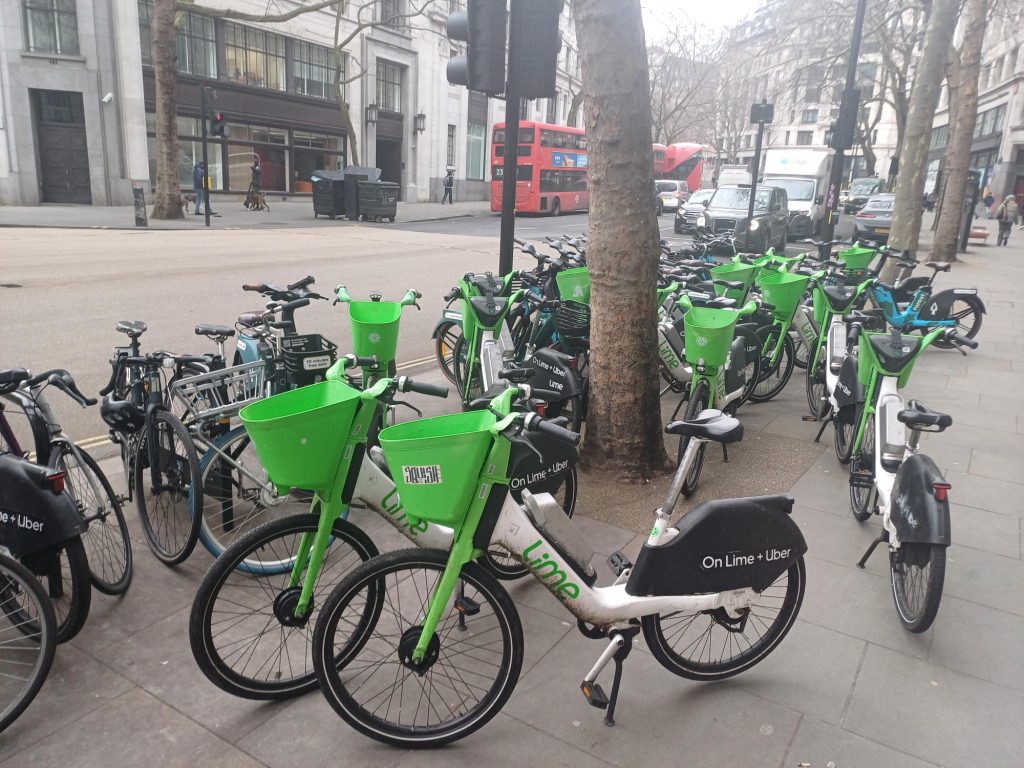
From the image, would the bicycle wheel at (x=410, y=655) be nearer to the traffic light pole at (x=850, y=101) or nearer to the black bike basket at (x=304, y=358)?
the black bike basket at (x=304, y=358)

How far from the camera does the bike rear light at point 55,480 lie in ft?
8.69

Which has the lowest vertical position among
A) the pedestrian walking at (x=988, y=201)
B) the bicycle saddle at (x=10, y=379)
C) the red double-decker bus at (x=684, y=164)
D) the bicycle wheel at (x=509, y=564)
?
the bicycle wheel at (x=509, y=564)

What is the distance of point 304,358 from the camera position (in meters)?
4.20

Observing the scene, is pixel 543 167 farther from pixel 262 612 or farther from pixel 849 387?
pixel 262 612

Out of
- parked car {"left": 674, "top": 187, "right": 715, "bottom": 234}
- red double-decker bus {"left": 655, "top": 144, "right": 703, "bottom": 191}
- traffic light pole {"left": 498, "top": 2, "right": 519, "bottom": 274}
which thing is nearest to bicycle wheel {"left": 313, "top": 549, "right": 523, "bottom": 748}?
traffic light pole {"left": 498, "top": 2, "right": 519, "bottom": 274}

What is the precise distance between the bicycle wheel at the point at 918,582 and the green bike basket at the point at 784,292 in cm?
345

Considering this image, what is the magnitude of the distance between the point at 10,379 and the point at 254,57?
3021cm

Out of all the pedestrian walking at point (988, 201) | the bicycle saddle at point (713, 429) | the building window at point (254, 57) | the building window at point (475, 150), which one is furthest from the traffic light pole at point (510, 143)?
the pedestrian walking at point (988, 201)

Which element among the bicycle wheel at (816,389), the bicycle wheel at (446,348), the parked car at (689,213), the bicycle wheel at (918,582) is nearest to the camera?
the bicycle wheel at (918,582)

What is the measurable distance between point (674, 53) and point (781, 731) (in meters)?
48.2

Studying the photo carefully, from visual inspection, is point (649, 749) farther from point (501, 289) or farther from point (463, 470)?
point (501, 289)

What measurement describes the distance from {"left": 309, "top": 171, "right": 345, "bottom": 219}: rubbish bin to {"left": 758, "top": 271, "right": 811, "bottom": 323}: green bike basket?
68.1 ft

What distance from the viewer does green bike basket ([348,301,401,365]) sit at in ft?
15.5

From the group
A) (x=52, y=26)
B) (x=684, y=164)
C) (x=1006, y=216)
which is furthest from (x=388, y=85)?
(x=1006, y=216)
